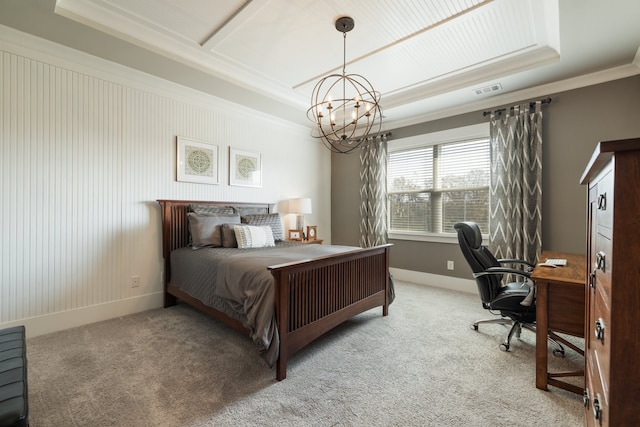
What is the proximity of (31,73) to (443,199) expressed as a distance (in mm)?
4843

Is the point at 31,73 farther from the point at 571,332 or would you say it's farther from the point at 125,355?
the point at 571,332

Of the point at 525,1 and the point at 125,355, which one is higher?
the point at 525,1

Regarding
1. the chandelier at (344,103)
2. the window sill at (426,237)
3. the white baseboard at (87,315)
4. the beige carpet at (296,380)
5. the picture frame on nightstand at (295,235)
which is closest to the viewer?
the beige carpet at (296,380)

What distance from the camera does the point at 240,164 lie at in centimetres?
406

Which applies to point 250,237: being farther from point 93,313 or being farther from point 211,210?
point 93,313

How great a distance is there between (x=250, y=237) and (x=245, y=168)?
133cm

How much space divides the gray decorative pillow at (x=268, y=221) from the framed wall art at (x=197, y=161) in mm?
675

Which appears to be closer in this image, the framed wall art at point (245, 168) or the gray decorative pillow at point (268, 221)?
the gray decorative pillow at point (268, 221)

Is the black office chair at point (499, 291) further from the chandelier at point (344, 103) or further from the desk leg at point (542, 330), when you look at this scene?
the chandelier at point (344, 103)

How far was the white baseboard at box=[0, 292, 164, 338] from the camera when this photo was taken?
8.32 feet

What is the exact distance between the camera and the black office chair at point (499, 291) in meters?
2.19

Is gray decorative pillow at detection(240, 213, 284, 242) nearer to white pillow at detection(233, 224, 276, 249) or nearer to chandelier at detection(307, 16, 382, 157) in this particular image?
white pillow at detection(233, 224, 276, 249)

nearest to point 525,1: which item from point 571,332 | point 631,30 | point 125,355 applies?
point 631,30

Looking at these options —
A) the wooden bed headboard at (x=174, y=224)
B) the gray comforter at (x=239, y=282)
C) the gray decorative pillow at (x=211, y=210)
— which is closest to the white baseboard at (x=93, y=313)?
Answer: the gray comforter at (x=239, y=282)
